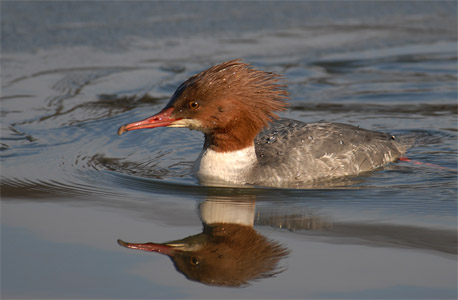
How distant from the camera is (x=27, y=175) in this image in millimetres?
7789

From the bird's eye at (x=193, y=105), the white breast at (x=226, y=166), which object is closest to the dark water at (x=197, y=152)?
the white breast at (x=226, y=166)

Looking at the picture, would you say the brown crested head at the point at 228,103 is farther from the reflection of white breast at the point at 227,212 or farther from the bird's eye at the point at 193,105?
the reflection of white breast at the point at 227,212

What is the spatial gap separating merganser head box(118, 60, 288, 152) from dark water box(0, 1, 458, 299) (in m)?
0.58

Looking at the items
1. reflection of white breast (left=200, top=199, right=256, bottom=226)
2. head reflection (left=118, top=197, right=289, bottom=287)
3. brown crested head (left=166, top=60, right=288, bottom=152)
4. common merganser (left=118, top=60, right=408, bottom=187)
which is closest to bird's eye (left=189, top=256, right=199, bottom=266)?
head reflection (left=118, top=197, right=289, bottom=287)

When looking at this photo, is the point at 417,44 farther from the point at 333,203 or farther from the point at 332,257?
the point at 332,257

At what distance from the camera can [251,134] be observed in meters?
7.66

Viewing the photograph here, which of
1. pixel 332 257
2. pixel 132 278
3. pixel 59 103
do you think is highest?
pixel 59 103

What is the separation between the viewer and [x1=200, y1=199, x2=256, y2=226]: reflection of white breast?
6.56 m

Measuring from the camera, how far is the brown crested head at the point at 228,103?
7324mm

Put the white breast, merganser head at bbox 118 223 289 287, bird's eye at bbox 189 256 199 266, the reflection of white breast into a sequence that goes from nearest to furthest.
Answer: merganser head at bbox 118 223 289 287 < bird's eye at bbox 189 256 199 266 < the reflection of white breast < the white breast

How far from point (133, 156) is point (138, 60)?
3.47 meters

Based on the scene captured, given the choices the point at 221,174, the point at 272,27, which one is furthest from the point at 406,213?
the point at 272,27

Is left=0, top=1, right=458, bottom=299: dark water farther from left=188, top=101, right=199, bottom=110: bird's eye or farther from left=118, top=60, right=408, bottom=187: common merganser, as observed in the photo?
left=188, top=101, right=199, bottom=110: bird's eye

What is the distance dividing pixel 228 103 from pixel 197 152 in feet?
6.23
